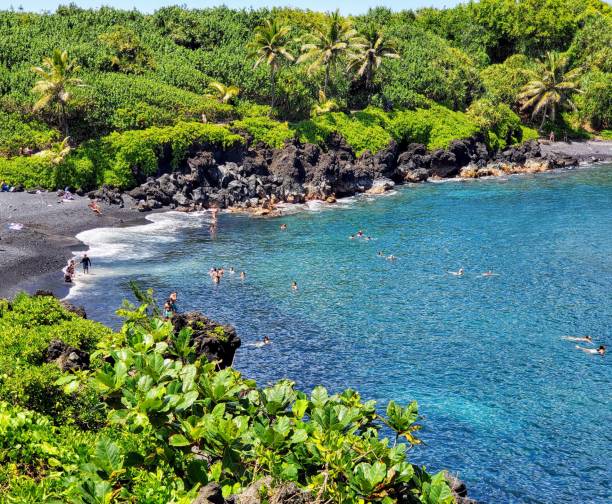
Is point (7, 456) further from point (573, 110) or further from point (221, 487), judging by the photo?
point (573, 110)

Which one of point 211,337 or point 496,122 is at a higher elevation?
point 496,122

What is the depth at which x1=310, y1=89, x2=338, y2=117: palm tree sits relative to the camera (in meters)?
103

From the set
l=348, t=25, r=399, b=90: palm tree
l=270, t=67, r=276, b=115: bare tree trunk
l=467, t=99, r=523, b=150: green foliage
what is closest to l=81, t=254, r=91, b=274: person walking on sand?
l=270, t=67, r=276, b=115: bare tree trunk

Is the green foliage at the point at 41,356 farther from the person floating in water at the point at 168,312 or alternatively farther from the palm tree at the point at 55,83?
the palm tree at the point at 55,83

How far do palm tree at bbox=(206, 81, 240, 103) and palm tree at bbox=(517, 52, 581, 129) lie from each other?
2159 inches

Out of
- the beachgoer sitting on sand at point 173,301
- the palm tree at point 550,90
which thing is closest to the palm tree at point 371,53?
the palm tree at point 550,90

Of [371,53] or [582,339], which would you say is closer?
[582,339]

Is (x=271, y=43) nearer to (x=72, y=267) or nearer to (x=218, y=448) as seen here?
(x=72, y=267)

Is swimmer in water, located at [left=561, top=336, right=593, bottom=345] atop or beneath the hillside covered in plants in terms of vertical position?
beneath

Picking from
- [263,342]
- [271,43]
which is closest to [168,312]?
[263,342]

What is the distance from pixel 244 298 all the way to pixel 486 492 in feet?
91.2

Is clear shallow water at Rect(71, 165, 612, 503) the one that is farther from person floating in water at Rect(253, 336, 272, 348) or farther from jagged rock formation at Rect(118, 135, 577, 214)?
jagged rock formation at Rect(118, 135, 577, 214)

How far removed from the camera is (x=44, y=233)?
213ft

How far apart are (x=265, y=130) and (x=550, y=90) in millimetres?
59471
